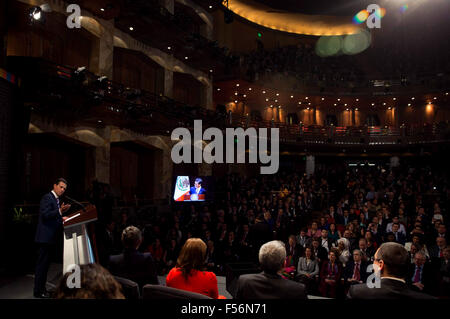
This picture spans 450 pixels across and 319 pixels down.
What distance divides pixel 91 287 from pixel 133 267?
64.6 inches

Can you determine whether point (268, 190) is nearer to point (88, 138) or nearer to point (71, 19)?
point (88, 138)

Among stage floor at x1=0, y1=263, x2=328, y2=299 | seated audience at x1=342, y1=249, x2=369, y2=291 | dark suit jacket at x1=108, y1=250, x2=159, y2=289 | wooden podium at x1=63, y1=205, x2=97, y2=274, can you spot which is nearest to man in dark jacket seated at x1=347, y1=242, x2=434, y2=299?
dark suit jacket at x1=108, y1=250, x2=159, y2=289

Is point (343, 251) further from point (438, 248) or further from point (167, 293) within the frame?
point (167, 293)

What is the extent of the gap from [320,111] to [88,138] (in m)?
18.5

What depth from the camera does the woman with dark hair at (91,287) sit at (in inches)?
59.0

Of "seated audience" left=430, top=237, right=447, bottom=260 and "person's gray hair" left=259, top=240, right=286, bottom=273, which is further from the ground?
"person's gray hair" left=259, top=240, right=286, bottom=273

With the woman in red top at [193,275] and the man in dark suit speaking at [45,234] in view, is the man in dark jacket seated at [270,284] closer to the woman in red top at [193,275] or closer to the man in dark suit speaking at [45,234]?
the woman in red top at [193,275]

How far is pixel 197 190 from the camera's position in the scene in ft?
44.2

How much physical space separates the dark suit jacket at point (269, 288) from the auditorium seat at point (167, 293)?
29.8 inches

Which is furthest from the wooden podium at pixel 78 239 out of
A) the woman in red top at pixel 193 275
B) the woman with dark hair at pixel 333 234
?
the woman with dark hair at pixel 333 234

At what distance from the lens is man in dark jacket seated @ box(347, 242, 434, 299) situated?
93.1 inches

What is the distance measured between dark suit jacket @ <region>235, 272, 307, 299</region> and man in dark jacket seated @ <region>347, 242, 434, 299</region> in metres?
0.41

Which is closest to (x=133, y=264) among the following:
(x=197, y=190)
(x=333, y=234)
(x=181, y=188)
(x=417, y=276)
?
(x=417, y=276)

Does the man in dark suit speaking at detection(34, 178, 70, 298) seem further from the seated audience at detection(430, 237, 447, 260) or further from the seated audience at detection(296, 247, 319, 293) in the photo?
the seated audience at detection(430, 237, 447, 260)
